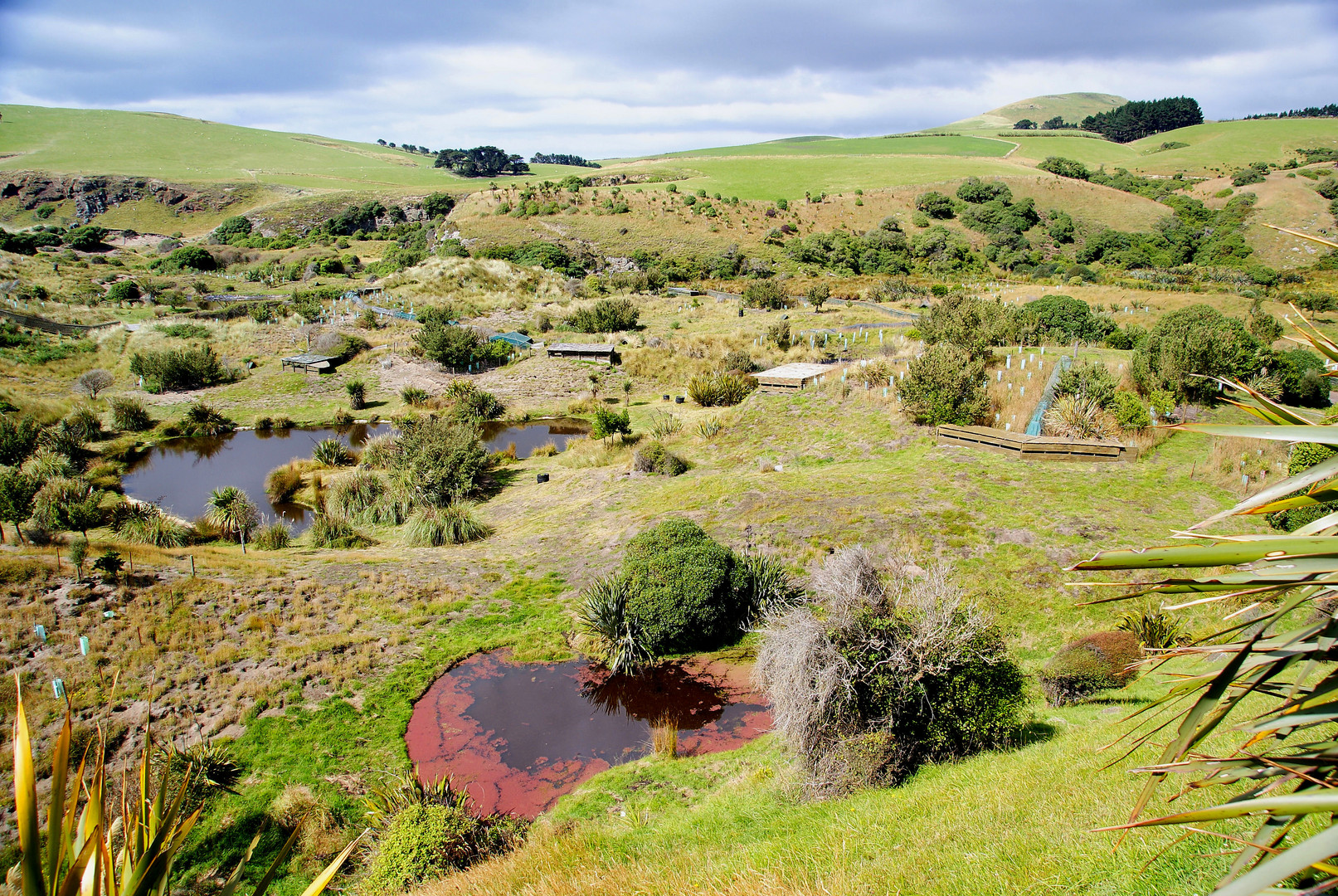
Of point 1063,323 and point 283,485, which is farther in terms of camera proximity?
point 1063,323

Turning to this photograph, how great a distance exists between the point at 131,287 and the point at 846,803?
198 feet

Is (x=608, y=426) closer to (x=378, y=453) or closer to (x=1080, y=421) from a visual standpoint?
(x=378, y=453)

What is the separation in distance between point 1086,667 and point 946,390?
9704 millimetres

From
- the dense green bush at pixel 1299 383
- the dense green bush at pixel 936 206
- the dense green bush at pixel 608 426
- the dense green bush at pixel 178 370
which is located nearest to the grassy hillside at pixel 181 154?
the dense green bush at pixel 936 206

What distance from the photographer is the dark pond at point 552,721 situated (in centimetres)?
839

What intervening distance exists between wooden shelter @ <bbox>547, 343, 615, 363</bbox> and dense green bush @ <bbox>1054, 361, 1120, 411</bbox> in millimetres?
21756

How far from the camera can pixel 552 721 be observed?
941 cm

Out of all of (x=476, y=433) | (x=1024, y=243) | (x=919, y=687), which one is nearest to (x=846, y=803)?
(x=919, y=687)

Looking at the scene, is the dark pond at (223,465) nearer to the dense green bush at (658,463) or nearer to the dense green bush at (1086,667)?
the dense green bush at (658,463)

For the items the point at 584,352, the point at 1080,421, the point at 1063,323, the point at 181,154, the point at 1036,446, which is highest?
the point at 181,154

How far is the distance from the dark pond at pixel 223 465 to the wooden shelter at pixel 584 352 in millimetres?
10017

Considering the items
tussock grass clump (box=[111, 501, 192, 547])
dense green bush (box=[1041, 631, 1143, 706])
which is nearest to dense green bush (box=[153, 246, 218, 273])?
tussock grass clump (box=[111, 501, 192, 547])

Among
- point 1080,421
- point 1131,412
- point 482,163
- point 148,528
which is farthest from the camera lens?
point 482,163

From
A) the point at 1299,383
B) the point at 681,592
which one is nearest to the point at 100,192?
the point at 681,592
